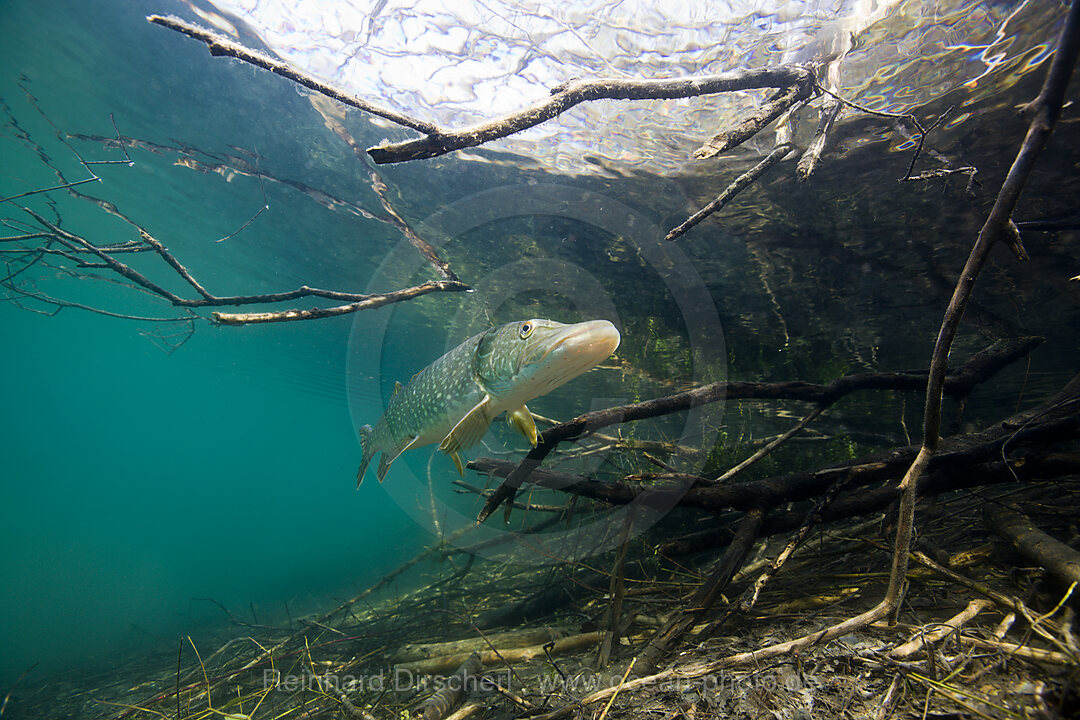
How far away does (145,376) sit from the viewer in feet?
146

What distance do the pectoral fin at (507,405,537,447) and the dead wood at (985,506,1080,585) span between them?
2.48 m

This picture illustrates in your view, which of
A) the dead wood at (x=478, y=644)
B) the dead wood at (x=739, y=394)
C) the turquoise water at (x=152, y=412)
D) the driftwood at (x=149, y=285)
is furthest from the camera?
the turquoise water at (x=152, y=412)

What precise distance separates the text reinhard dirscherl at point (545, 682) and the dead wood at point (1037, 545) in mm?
1200

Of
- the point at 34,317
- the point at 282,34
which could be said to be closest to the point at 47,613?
the point at 34,317

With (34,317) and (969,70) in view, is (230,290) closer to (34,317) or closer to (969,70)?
(969,70)

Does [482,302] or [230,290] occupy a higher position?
[230,290]

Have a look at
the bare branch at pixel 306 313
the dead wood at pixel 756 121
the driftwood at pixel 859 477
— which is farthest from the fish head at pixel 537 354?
the bare branch at pixel 306 313

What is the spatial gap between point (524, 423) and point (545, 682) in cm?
175

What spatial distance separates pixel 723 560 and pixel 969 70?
623cm

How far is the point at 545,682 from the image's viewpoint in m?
2.61

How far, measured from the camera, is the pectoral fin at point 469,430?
2.84 meters

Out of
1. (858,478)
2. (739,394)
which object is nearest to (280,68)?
(739,394)

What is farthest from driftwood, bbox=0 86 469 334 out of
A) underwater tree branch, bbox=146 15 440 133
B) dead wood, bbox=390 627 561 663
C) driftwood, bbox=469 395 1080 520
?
dead wood, bbox=390 627 561 663

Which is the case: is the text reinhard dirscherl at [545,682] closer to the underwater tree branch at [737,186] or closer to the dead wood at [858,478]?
the dead wood at [858,478]
